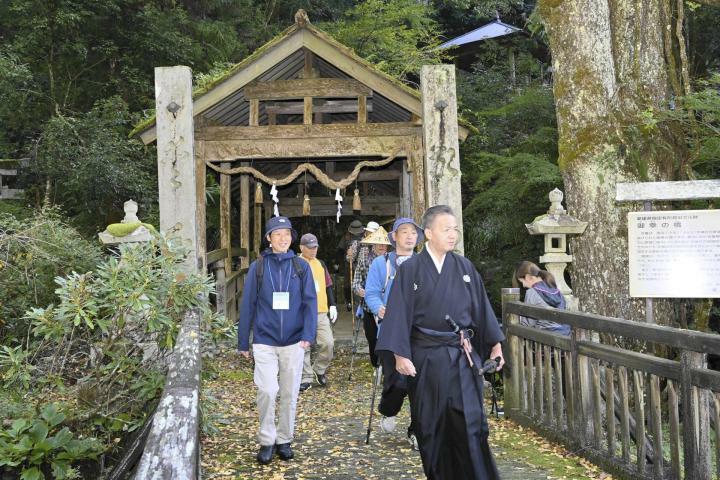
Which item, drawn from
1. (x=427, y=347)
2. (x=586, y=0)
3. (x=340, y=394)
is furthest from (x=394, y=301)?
(x=586, y=0)

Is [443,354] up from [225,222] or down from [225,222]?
down

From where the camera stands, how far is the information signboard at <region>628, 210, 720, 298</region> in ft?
21.5

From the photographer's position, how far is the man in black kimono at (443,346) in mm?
4199

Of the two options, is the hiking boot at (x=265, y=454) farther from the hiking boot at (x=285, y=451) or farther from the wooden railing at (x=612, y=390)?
the wooden railing at (x=612, y=390)

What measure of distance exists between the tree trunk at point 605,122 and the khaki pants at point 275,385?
434 cm

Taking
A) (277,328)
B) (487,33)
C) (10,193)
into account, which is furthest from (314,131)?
(487,33)

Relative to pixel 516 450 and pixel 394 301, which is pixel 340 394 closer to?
pixel 516 450

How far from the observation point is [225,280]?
462 inches

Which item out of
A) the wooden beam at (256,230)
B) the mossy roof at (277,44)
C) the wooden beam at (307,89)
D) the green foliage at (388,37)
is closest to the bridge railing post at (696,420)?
the mossy roof at (277,44)

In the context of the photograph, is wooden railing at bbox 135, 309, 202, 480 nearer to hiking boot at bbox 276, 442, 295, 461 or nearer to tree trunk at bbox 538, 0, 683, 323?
hiking boot at bbox 276, 442, 295, 461

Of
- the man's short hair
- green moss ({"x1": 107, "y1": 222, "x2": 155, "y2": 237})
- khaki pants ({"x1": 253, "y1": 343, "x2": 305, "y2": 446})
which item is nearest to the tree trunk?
khaki pants ({"x1": 253, "y1": 343, "x2": 305, "y2": 446})

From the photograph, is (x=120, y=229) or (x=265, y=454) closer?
(x=265, y=454)

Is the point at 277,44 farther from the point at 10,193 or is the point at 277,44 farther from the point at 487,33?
the point at 487,33

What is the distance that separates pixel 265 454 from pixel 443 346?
196 cm
